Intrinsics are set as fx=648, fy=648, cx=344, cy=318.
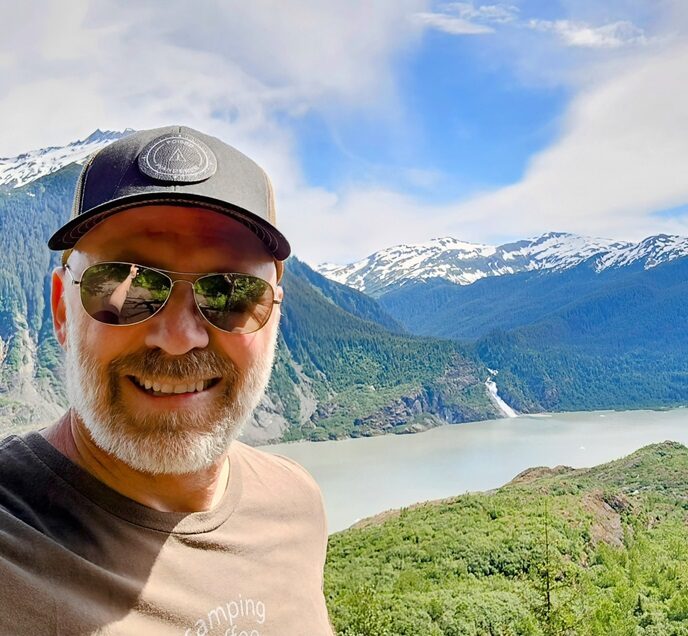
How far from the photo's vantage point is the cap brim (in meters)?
1.10

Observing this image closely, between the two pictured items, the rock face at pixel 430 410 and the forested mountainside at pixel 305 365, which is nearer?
the forested mountainside at pixel 305 365

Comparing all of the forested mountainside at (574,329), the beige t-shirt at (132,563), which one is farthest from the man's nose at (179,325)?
the forested mountainside at (574,329)

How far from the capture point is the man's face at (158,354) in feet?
3.86

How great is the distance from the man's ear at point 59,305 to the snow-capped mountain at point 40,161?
381 feet

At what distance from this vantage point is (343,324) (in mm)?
98500

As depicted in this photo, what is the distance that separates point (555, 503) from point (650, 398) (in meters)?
81.8

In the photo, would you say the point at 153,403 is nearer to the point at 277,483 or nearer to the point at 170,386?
the point at 170,386

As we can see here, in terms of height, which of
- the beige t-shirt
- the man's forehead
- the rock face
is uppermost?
the rock face

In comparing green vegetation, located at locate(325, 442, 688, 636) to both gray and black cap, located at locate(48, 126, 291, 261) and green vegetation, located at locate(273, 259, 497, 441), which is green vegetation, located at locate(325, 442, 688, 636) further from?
green vegetation, located at locate(273, 259, 497, 441)

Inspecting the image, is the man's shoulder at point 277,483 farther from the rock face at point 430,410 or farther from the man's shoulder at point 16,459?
the rock face at point 430,410

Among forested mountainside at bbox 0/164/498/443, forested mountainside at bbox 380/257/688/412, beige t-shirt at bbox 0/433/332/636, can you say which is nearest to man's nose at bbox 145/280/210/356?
beige t-shirt at bbox 0/433/332/636

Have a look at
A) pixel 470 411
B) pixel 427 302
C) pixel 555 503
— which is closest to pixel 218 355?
pixel 555 503

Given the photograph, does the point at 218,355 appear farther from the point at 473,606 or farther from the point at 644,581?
the point at 644,581

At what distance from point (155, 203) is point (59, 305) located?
14.8 inches
